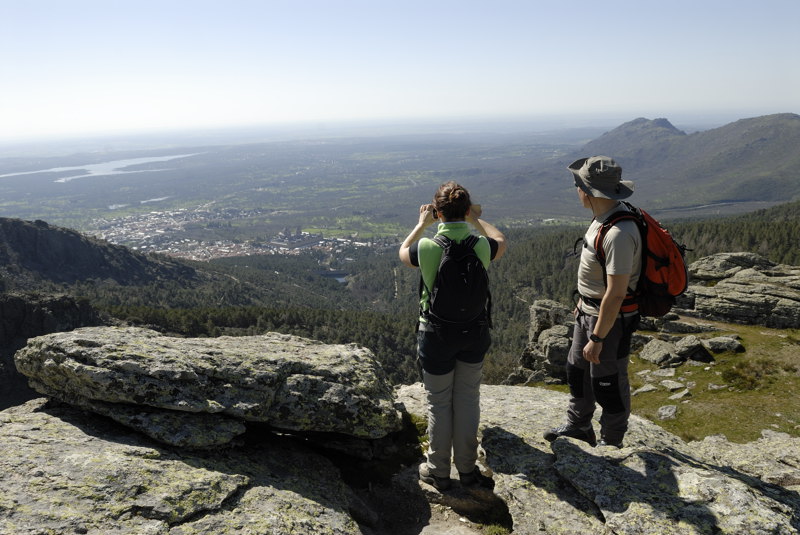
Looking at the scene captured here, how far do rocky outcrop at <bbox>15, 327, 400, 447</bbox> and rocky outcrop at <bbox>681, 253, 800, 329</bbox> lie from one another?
38.6 metres

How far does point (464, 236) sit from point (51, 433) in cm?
A: 847

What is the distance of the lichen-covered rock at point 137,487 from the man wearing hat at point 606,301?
559 centimetres

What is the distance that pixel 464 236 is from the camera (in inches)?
318

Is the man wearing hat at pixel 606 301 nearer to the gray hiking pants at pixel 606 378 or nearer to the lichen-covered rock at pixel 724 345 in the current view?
the gray hiking pants at pixel 606 378

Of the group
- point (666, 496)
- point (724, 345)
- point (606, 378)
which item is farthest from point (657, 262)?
point (724, 345)

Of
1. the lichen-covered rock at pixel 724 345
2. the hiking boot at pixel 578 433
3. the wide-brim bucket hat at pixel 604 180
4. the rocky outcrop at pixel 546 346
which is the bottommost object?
the rocky outcrop at pixel 546 346

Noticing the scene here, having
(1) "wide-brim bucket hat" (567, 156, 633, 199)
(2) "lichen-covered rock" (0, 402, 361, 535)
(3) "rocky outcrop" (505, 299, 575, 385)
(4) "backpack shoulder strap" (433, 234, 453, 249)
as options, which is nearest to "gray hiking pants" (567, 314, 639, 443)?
(1) "wide-brim bucket hat" (567, 156, 633, 199)

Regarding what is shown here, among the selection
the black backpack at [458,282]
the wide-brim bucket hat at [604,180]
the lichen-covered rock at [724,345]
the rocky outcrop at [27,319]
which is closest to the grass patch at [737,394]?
the lichen-covered rock at [724,345]

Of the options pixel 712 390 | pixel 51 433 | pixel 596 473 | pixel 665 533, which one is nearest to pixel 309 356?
pixel 51 433

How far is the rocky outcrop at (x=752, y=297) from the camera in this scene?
34.7 m

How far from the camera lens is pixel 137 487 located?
22.9 feet

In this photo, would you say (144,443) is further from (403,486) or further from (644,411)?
(644,411)

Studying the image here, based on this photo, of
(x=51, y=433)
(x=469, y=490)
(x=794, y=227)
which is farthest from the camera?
(x=794, y=227)

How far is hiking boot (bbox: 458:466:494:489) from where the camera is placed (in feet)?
30.6
